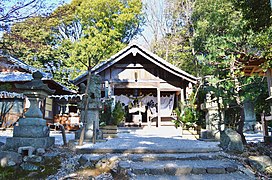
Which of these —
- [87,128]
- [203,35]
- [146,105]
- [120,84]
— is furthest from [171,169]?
[203,35]

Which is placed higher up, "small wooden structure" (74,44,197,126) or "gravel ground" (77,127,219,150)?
"small wooden structure" (74,44,197,126)

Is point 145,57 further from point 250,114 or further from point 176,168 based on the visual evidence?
point 250,114

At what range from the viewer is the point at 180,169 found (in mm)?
3479

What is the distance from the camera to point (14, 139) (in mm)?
4609

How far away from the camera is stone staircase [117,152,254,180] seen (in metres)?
3.37

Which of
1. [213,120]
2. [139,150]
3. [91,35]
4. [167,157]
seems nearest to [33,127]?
[139,150]

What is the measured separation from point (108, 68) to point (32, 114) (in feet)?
23.6

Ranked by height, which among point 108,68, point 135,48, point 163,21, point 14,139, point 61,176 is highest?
point 163,21

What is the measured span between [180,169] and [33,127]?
3371 mm

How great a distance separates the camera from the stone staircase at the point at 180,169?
3.37 metres

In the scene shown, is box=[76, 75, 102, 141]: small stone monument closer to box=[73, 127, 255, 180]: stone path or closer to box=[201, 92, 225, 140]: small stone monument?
box=[73, 127, 255, 180]: stone path

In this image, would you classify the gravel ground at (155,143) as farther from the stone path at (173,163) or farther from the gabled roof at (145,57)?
the gabled roof at (145,57)

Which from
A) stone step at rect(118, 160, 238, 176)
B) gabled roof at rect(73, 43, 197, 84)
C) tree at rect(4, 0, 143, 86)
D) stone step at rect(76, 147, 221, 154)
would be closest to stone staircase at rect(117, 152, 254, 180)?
stone step at rect(118, 160, 238, 176)

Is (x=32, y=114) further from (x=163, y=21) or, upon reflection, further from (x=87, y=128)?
(x=163, y=21)
